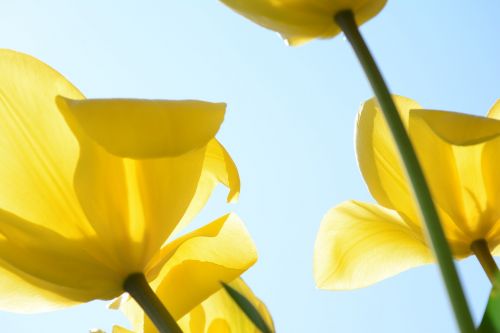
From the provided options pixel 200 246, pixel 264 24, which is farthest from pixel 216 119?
pixel 200 246

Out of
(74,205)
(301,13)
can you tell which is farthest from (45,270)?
(301,13)

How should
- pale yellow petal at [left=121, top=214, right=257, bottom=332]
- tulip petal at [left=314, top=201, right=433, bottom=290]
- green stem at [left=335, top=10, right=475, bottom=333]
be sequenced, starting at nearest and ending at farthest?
green stem at [left=335, top=10, right=475, bottom=333], pale yellow petal at [left=121, top=214, right=257, bottom=332], tulip petal at [left=314, top=201, right=433, bottom=290]

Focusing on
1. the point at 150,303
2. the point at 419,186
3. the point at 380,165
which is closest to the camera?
the point at 419,186

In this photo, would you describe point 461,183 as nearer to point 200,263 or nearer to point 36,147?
point 200,263

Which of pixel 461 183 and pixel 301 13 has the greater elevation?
pixel 301 13

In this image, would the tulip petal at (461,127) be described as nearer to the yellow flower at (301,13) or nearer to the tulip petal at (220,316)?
the yellow flower at (301,13)

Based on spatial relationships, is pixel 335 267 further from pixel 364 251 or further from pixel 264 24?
pixel 264 24

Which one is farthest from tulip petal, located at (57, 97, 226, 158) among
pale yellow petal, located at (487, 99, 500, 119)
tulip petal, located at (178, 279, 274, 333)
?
pale yellow petal, located at (487, 99, 500, 119)

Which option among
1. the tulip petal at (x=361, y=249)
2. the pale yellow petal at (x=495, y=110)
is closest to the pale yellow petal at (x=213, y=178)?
the tulip petal at (x=361, y=249)

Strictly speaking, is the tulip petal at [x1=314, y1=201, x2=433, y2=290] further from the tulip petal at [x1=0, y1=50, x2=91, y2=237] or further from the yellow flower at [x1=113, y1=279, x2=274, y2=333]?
the tulip petal at [x1=0, y1=50, x2=91, y2=237]
